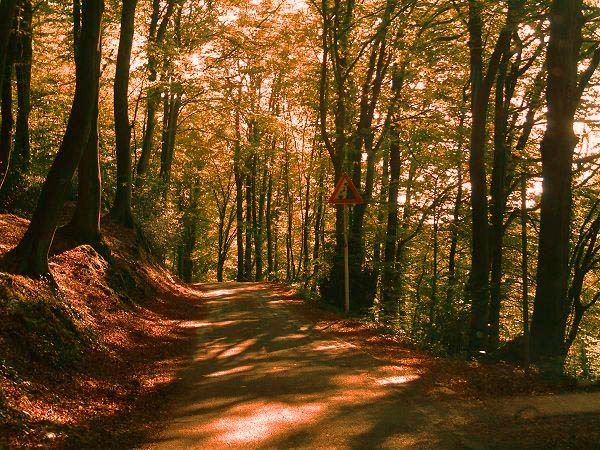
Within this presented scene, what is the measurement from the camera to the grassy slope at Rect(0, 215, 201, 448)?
607 centimetres

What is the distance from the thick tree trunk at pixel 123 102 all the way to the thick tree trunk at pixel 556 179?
41.4 ft

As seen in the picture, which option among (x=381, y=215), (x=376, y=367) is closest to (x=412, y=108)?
(x=381, y=215)

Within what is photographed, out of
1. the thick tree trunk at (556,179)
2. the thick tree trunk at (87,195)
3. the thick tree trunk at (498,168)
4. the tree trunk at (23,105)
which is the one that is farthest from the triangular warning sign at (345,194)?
the tree trunk at (23,105)

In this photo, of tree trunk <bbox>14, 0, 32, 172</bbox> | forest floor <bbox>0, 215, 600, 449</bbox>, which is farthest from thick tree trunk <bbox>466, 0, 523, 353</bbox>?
tree trunk <bbox>14, 0, 32, 172</bbox>

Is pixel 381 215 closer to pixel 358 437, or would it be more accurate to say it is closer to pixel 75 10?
pixel 75 10

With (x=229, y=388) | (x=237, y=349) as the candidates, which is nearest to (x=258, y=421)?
(x=229, y=388)

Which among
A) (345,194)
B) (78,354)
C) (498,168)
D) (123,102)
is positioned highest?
(123,102)

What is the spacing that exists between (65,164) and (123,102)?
9.90 meters

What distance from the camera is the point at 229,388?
27.1 ft

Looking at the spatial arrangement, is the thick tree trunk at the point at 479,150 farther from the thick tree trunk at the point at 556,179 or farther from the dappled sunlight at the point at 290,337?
the dappled sunlight at the point at 290,337

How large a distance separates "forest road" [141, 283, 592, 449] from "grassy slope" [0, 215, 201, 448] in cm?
59

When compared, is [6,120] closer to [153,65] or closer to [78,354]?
[78,354]

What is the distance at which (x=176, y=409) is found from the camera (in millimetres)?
7270

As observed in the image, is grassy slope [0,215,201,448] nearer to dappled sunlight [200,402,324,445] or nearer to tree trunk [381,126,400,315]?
dappled sunlight [200,402,324,445]
